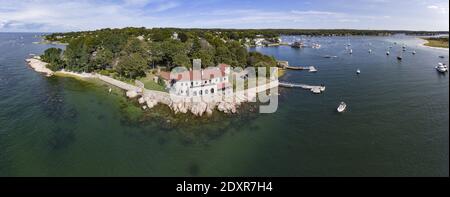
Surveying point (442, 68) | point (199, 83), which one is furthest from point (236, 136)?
point (442, 68)

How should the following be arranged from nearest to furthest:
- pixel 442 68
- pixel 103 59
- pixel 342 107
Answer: pixel 342 107 < pixel 442 68 < pixel 103 59

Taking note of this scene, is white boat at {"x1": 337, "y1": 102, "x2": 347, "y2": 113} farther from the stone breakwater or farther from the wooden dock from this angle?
the stone breakwater

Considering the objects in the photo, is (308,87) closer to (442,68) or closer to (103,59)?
(442,68)

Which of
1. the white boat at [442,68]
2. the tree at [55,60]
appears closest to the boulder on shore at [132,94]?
the tree at [55,60]

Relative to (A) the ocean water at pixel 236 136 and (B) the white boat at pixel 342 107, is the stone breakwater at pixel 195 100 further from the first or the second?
(B) the white boat at pixel 342 107
